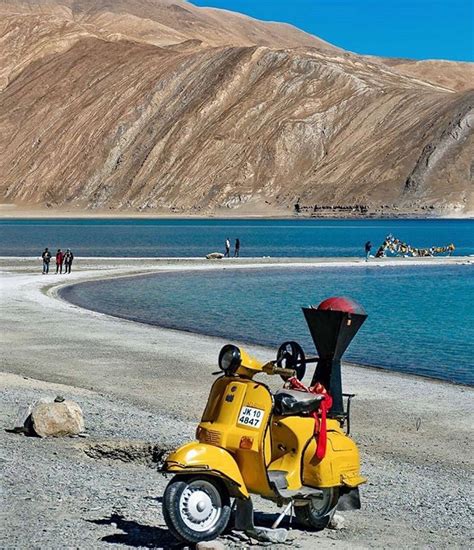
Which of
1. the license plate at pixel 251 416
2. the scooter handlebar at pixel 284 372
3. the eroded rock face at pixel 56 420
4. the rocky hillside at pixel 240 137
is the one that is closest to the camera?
the license plate at pixel 251 416

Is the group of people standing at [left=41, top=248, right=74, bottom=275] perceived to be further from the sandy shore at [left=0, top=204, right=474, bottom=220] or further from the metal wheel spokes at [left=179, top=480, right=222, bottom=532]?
the sandy shore at [left=0, top=204, right=474, bottom=220]

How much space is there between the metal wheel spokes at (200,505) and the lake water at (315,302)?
487 inches

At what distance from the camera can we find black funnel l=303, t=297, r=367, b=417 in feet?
27.1

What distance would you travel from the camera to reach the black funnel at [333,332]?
27.1ft

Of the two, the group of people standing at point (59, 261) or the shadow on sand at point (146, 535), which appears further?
the group of people standing at point (59, 261)

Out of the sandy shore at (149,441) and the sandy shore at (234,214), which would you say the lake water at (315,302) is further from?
the sandy shore at (234,214)

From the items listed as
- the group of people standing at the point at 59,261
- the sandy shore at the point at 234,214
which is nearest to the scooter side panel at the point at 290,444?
the group of people standing at the point at 59,261

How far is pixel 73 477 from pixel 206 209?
13447 cm

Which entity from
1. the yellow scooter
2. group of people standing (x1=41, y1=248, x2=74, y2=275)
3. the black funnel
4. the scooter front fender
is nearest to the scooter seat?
the yellow scooter

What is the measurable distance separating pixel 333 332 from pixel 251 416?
3.45ft

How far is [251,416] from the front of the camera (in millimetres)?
7766

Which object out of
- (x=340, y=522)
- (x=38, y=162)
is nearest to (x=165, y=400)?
(x=340, y=522)

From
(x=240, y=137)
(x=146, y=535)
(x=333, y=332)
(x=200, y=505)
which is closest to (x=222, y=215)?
(x=240, y=137)

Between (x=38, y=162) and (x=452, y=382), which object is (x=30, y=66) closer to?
(x=38, y=162)
